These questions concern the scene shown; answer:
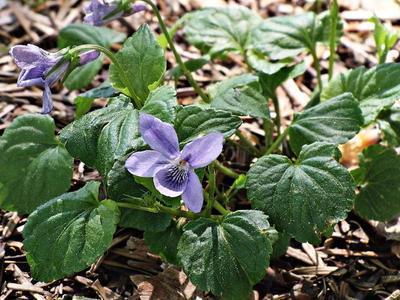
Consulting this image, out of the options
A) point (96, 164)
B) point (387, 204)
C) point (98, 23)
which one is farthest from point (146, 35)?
point (387, 204)

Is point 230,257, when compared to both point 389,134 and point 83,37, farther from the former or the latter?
point 83,37

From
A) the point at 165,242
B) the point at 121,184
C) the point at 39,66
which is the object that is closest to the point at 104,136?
the point at 121,184

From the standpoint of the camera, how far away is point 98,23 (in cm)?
250

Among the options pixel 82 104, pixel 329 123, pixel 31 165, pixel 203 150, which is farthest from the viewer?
pixel 82 104

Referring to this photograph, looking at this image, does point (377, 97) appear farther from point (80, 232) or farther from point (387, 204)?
point (80, 232)

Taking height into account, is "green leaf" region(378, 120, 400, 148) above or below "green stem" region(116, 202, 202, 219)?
below

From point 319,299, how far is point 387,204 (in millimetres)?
432

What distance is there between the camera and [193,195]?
207 centimetres

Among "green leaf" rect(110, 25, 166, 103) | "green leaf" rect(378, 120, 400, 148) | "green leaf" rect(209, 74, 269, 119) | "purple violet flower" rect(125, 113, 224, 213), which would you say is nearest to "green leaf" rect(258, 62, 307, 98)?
"green leaf" rect(209, 74, 269, 119)

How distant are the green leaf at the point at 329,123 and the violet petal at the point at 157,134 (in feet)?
2.04

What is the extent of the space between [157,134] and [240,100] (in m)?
0.56

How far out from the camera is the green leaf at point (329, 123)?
2469 millimetres

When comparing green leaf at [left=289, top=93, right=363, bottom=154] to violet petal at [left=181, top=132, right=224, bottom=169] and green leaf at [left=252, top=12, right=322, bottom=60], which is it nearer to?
green leaf at [left=252, top=12, right=322, bottom=60]

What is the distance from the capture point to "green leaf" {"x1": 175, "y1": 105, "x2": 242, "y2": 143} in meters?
2.16
